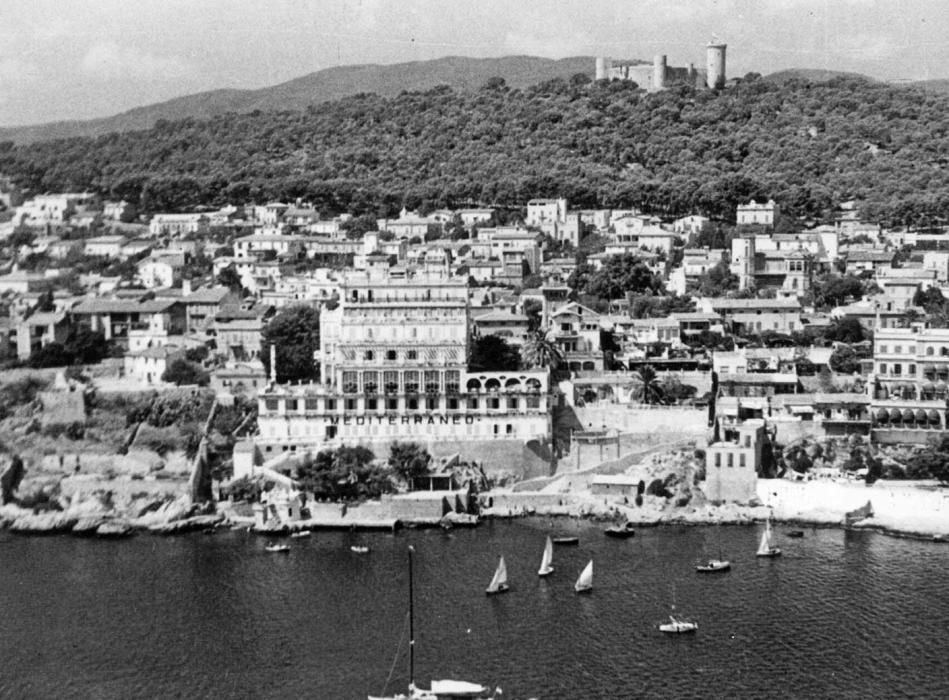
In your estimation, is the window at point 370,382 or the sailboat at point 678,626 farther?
the window at point 370,382

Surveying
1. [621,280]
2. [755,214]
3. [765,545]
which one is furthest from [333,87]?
[765,545]

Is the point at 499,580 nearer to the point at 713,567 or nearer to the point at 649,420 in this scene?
the point at 713,567

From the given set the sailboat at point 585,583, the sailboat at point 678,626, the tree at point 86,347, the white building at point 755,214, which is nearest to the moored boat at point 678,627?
the sailboat at point 678,626

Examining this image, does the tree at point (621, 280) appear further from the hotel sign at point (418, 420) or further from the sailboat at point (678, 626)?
the sailboat at point (678, 626)

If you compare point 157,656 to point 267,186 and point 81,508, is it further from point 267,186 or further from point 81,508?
point 267,186

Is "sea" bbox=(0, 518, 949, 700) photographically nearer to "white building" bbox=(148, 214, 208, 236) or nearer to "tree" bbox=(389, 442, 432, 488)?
"tree" bbox=(389, 442, 432, 488)

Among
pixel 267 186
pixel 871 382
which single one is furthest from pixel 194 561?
pixel 267 186
